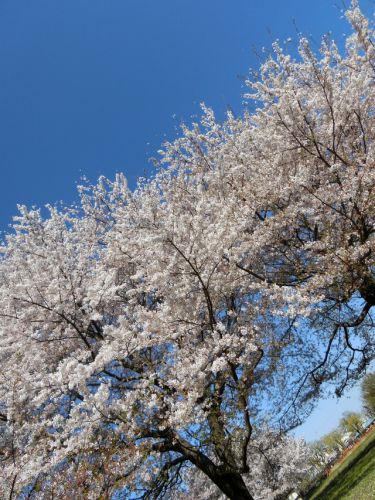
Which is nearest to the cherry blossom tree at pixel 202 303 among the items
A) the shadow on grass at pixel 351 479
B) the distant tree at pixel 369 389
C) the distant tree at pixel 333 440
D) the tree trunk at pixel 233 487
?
the tree trunk at pixel 233 487

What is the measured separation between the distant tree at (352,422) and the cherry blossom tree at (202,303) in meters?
39.6

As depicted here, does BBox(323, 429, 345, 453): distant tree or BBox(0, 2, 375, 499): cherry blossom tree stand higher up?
BBox(0, 2, 375, 499): cherry blossom tree

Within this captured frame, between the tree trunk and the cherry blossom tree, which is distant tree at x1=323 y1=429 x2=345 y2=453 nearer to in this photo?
the cherry blossom tree

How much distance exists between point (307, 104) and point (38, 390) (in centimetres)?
830

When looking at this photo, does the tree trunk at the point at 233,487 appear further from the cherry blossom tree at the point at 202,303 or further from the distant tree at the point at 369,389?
the distant tree at the point at 369,389

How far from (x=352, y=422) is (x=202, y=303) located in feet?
152

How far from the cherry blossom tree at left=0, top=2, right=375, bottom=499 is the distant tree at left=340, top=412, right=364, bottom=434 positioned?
3957 cm

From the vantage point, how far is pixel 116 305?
432 inches

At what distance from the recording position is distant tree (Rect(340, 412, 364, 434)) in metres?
45.4

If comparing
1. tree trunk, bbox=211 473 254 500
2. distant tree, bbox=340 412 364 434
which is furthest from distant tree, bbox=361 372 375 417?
tree trunk, bbox=211 473 254 500

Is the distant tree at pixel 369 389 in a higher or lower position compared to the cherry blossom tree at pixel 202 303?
lower

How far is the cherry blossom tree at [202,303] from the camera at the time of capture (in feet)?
22.8

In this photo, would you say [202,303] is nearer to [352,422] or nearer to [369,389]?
[369,389]

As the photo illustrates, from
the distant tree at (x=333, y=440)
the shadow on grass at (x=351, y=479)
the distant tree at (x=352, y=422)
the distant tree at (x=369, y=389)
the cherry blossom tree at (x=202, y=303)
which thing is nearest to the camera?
the cherry blossom tree at (x=202, y=303)
